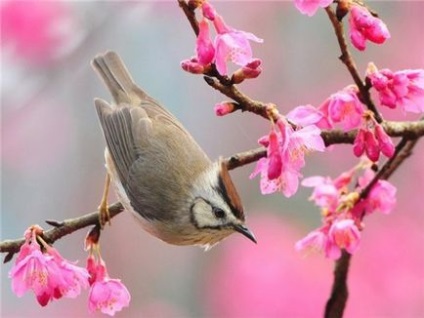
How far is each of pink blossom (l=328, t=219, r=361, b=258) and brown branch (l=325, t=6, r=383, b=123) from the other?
23cm

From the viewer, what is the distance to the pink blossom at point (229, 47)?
1405 mm

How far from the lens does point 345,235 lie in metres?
1.67

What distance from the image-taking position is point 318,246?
1738mm

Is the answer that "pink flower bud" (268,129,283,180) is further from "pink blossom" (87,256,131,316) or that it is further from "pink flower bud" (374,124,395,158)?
"pink blossom" (87,256,131,316)

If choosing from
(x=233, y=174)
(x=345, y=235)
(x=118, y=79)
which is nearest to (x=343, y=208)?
(x=345, y=235)

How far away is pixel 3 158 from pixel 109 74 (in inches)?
90.4

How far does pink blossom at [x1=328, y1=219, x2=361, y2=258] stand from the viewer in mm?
1661

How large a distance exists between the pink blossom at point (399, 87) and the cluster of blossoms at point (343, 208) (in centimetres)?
26

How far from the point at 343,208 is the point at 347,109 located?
9.8 inches

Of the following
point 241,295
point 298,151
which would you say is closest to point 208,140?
point 241,295

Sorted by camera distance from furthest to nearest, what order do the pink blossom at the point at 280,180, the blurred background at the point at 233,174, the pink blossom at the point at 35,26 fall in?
the blurred background at the point at 233,174 < the pink blossom at the point at 35,26 < the pink blossom at the point at 280,180

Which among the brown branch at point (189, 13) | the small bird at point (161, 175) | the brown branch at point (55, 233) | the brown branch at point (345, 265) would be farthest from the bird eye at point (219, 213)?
the brown branch at point (189, 13)

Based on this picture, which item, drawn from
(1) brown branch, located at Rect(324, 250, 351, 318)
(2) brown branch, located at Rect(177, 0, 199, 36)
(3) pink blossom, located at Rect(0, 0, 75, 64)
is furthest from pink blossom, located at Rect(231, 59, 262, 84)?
(3) pink blossom, located at Rect(0, 0, 75, 64)

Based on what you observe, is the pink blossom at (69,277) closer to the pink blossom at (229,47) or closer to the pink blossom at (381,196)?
the pink blossom at (229,47)
